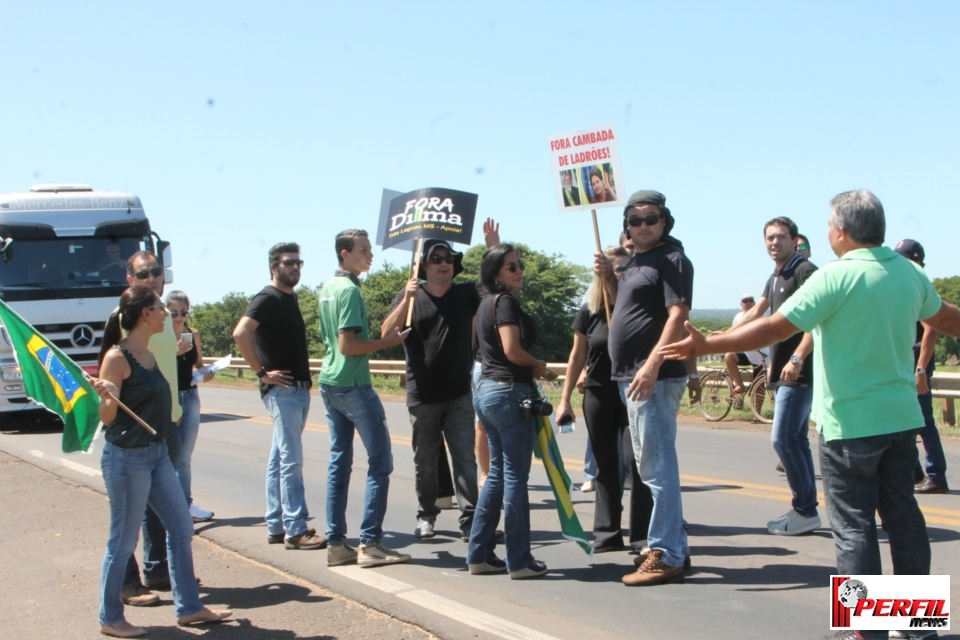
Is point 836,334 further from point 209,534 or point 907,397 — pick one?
point 209,534

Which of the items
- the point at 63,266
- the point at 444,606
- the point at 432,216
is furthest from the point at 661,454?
the point at 63,266

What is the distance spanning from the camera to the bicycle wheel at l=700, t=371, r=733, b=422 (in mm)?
14891

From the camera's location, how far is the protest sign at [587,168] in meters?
6.45

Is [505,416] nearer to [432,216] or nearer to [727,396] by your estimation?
[432,216]

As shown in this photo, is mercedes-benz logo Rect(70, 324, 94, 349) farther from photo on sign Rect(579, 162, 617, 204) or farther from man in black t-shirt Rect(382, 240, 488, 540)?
photo on sign Rect(579, 162, 617, 204)

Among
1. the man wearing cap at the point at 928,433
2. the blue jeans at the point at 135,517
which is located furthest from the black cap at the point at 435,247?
the man wearing cap at the point at 928,433

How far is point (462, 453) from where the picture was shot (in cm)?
678

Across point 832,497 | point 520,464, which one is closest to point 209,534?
point 520,464

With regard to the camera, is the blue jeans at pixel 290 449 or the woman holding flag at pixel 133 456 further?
the blue jeans at pixel 290 449

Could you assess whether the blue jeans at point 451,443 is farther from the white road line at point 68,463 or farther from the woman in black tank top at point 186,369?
the white road line at point 68,463

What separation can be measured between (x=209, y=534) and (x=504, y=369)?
3086 millimetres

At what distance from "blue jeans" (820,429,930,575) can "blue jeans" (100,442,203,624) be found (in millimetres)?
3250

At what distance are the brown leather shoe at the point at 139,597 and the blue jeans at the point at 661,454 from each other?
114 inches

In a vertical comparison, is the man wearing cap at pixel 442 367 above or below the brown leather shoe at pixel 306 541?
above
